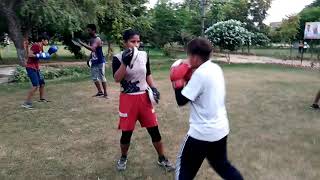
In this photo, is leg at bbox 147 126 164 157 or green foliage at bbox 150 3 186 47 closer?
leg at bbox 147 126 164 157

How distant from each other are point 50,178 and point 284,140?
3.48 metres

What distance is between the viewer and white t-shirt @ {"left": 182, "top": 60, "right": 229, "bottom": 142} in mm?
3215

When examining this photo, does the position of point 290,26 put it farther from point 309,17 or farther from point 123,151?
point 123,151

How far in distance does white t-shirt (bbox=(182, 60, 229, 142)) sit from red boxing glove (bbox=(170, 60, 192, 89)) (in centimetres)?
8

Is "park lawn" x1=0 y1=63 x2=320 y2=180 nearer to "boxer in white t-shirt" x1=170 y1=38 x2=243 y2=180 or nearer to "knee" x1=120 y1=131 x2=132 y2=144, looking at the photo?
"knee" x1=120 y1=131 x2=132 y2=144

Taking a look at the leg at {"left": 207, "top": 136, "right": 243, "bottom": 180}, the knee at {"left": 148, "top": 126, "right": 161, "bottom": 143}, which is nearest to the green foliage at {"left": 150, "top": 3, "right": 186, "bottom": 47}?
the knee at {"left": 148, "top": 126, "right": 161, "bottom": 143}

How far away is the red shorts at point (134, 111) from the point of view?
4.64 meters

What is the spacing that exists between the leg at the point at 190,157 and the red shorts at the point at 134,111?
4.16 feet

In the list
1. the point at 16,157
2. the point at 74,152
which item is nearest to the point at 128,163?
the point at 74,152

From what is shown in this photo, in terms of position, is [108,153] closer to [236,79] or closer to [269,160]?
[269,160]

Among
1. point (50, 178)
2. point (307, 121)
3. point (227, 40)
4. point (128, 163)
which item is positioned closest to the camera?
point (50, 178)

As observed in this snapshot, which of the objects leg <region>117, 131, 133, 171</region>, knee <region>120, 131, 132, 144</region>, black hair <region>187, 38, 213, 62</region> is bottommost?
leg <region>117, 131, 133, 171</region>

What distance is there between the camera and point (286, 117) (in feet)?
26.0

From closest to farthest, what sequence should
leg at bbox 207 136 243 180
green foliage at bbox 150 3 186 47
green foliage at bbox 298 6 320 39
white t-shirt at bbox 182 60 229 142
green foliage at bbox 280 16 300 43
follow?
1. white t-shirt at bbox 182 60 229 142
2. leg at bbox 207 136 243 180
3. green foliage at bbox 150 3 186 47
4. green foliage at bbox 280 16 300 43
5. green foliage at bbox 298 6 320 39
